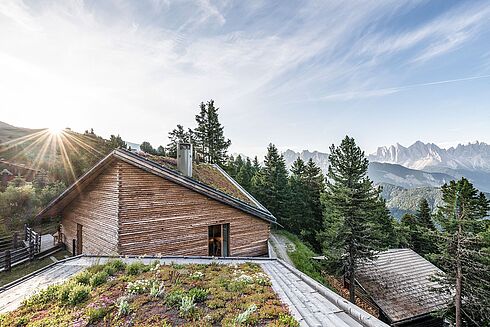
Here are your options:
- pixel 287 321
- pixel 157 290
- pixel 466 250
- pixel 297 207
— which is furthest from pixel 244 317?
pixel 297 207

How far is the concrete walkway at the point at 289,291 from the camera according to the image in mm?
4168

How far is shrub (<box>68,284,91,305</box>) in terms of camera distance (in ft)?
18.0

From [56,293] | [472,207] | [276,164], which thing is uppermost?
[276,164]

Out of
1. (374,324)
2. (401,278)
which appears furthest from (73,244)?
(401,278)

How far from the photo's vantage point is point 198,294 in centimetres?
530

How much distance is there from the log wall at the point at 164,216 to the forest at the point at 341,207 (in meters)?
8.98

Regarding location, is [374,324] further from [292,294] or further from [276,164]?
[276,164]

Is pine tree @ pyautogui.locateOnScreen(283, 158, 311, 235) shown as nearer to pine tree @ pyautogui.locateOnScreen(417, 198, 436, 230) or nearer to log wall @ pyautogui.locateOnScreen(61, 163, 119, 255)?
log wall @ pyautogui.locateOnScreen(61, 163, 119, 255)

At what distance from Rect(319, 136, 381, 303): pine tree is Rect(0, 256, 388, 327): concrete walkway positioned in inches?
392

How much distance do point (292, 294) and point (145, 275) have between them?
4106 millimetres

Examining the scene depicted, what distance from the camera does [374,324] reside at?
3.86 metres

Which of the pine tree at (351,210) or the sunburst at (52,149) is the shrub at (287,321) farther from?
the sunburst at (52,149)

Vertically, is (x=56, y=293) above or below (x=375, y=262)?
above

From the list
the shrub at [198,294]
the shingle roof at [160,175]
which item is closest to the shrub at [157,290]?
the shrub at [198,294]
